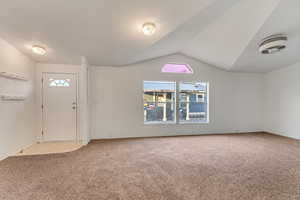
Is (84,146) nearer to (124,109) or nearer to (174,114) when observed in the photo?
(124,109)

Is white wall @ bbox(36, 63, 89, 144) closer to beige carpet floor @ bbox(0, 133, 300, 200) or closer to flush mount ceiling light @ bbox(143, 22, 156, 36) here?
beige carpet floor @ bbox(0, 133, 300, 200)

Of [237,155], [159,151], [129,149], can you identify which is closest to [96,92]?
[129,149]

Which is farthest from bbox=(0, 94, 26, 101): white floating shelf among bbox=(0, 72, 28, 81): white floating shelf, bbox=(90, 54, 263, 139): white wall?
bbox=(90, 54, 263, 139): white wall

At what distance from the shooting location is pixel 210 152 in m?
3.16

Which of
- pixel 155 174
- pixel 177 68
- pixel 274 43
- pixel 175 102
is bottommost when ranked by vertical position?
pixel 155 174

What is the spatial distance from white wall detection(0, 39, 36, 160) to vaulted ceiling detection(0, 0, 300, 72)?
0.27 metres

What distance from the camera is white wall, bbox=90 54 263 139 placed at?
437cm

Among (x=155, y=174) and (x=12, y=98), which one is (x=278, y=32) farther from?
(x=12, y=98)

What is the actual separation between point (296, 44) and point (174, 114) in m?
3.62

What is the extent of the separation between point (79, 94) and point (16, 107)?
1418 mm

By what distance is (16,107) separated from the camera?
3068mm

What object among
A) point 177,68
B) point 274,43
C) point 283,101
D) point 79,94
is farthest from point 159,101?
point 283,101

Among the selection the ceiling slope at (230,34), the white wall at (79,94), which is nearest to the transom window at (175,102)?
the ceiling slope at (230,34)

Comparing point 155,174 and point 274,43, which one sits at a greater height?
point 274,43
